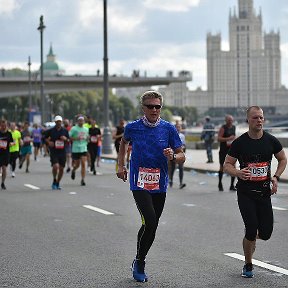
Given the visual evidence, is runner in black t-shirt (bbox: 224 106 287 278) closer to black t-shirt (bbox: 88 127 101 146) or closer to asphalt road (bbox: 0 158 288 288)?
asphalt road (bbox: 0 158 288 288)

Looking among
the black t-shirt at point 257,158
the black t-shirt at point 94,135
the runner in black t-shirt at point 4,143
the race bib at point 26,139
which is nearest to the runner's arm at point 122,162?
the black t-shirt at point 257,158

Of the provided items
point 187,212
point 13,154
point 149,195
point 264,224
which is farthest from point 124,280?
point 13,154

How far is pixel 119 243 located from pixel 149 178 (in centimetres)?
282

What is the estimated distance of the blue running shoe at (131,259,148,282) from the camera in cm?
826

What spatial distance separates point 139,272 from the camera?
8.30 metres

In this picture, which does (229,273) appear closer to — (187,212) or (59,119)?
(187,212)

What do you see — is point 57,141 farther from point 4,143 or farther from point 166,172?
point 166,172

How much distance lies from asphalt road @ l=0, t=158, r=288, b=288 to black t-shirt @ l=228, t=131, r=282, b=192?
2.74 feet

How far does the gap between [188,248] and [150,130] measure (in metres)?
2.52

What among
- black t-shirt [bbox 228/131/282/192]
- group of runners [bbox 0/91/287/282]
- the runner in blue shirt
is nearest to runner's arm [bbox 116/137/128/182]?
group of runners [bbox 0/91/287/282]

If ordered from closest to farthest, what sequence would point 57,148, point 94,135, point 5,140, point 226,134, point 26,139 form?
point 226,134 < point 57,148 < point 5,140 < point 94,135 < point 26,139

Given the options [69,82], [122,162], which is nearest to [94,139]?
[122,162]

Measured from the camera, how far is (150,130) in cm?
847

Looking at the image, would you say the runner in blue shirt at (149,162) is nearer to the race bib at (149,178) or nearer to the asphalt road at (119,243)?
the race bib at (149,178)
